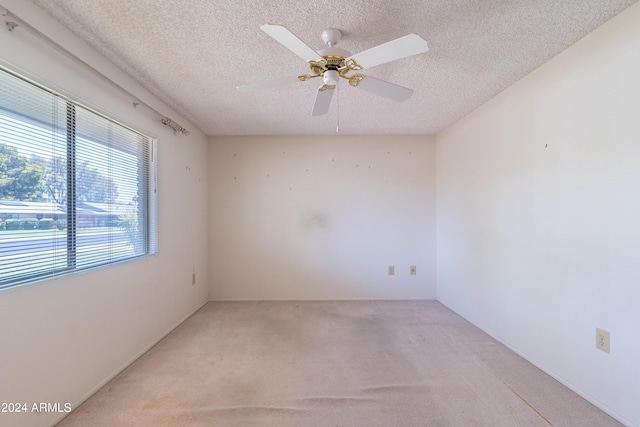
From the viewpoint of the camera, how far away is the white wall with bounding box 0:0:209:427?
1.32m

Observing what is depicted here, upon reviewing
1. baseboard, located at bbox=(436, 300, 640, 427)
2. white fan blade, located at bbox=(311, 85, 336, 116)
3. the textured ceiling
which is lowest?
baseboard, located at bbox=(436, 300, 640, 427)

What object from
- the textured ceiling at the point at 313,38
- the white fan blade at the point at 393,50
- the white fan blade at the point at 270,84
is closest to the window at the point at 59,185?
the textured ceiling at the point at 313,38

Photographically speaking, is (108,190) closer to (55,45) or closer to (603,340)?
(55,45)

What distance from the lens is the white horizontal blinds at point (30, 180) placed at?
4.19ft

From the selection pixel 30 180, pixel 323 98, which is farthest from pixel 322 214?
pixel 30 180

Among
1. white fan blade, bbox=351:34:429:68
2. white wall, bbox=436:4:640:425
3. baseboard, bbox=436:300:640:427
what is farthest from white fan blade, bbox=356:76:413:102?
baseboard, bbox=436:300:640:427

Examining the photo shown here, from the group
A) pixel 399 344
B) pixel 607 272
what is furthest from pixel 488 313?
pixel 607 272

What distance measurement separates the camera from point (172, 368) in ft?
6.70

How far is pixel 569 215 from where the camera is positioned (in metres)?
1.82

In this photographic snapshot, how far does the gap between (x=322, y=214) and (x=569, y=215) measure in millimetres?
2558

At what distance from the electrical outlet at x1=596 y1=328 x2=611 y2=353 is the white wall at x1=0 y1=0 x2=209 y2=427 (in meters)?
3.25

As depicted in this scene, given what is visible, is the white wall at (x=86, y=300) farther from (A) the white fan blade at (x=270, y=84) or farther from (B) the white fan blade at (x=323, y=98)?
(B) the white fan blade at (x=323, y=98)

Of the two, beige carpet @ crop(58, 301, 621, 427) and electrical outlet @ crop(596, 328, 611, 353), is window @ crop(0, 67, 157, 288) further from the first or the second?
electrical outlet @ crop(596, 328, 611, 353)

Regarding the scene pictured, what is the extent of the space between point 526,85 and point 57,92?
3.31 m
